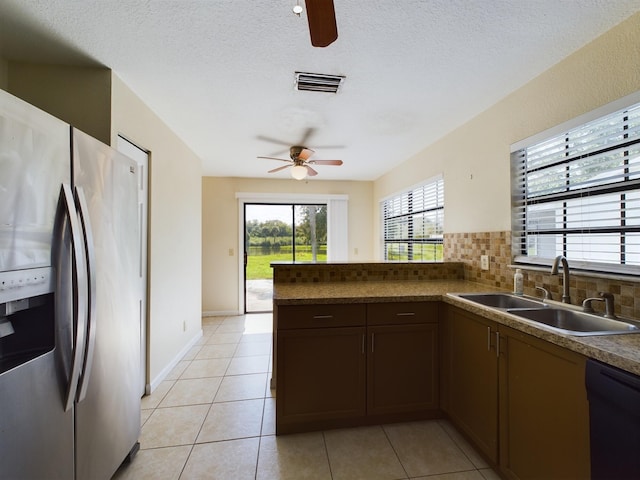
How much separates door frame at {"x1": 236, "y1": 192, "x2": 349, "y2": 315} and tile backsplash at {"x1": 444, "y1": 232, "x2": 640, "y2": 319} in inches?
94.3

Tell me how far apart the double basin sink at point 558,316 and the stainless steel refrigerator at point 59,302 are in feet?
6.86

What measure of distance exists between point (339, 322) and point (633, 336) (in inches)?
54.2

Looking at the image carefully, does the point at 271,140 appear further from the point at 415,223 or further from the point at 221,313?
the point at 221,313

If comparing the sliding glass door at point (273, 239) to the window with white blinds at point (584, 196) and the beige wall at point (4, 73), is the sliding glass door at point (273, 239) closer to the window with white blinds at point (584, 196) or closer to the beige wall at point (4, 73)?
the beige wall at point (4, 73)

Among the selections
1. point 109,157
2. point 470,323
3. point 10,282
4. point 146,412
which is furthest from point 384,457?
point 109,157

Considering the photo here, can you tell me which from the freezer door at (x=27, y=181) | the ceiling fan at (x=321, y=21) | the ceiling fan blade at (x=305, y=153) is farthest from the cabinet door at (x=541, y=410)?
the ceiling fan blade at (x=305, y=153)

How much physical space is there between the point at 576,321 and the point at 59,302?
2513 mm

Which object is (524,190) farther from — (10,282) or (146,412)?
(146,412)

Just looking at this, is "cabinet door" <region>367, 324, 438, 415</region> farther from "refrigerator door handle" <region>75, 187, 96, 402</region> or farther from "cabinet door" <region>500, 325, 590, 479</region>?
"refrigerator door handle" <region>75, 187, 96, 402</region>

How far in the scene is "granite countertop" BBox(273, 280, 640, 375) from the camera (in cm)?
102

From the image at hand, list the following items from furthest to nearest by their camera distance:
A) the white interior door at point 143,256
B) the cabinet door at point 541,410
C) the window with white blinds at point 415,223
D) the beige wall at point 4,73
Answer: the window with white blinds at point 415,223 < the white interior door at point 143,256 < the beige wall at point 4,73 < the cabinet door at point 541,410

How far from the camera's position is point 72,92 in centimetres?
187

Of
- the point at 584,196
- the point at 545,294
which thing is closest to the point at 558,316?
the point at 545,294

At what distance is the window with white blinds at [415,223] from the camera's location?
3309 mm
